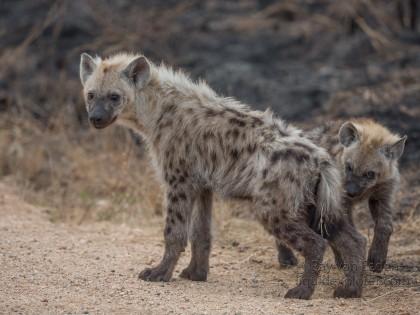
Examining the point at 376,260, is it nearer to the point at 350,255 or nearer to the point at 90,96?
the point at 350,255

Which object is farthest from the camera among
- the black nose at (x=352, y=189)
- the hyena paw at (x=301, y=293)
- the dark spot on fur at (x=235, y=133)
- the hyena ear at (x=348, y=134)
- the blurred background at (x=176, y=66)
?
the blurred background at (x=176, y=66)

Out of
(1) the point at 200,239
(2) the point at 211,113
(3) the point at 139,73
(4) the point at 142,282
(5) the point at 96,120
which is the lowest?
(4) the point at 142,282

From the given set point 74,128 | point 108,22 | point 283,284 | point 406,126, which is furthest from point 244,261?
point 108,22

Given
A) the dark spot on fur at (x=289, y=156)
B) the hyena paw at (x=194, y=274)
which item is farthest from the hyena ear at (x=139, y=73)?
the hyena paw at (x=194, y=274)

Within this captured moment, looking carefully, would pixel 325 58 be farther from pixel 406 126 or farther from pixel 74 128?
pixel 74 128

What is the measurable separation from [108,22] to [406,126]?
4045mm

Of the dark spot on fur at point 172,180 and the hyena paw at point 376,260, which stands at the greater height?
the dark spot on fur at point 172,180

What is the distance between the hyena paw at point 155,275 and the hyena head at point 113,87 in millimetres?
966

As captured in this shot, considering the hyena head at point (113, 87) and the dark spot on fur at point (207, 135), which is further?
the hyena head at point (113, 87)

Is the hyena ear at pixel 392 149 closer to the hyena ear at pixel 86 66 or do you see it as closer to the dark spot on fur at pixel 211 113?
the dark spot on fur at pixel 211 113

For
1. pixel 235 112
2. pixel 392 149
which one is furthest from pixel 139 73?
pixel 392 149

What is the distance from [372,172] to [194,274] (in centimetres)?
133

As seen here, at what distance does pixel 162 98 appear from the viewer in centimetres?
512

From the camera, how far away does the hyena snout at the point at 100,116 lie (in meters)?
5.02
